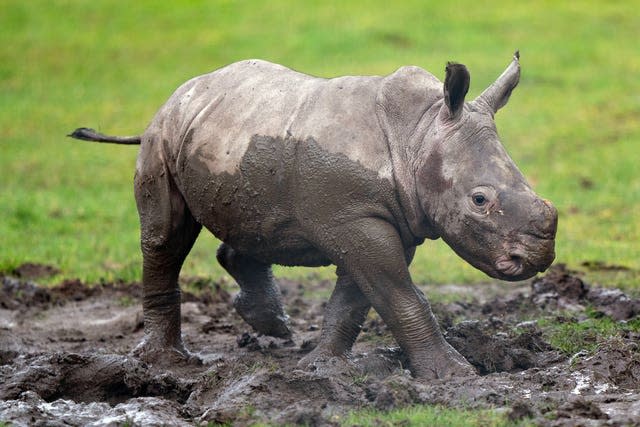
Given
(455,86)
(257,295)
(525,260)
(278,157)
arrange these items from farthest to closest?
1. (257,295)
2. (278,157)
3. (455,86)
4. (525,260)

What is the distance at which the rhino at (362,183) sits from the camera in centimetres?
749

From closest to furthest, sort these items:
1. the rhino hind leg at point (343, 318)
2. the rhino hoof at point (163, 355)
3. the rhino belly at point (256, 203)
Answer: the rhino belly at point (256, 203), the rhino hind leg at point (343, 318), the rhino hoof at point (163, 355)

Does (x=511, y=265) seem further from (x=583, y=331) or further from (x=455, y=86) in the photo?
(x=583, y=331)

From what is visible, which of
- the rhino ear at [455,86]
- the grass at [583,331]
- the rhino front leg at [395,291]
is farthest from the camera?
the grass at [583,331]

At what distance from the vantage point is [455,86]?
7.56 metres

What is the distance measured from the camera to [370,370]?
7832 mm

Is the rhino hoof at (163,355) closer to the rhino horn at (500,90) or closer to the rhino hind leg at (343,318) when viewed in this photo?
the rhino hind leg at (343,318)

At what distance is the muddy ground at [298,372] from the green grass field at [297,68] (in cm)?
160

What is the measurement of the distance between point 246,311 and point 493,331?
191cm

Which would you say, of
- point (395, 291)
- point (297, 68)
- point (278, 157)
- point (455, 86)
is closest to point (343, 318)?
point (395, 291)

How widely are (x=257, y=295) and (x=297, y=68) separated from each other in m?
12.5

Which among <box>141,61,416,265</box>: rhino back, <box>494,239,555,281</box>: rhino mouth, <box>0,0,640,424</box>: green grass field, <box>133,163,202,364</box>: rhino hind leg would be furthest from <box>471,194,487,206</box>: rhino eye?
<box>0,0,640,424</box>: green grass field

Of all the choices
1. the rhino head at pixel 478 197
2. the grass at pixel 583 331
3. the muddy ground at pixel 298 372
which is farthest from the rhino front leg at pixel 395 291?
the grass at pixel 583 331

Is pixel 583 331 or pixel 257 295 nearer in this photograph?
pixel 583 331
